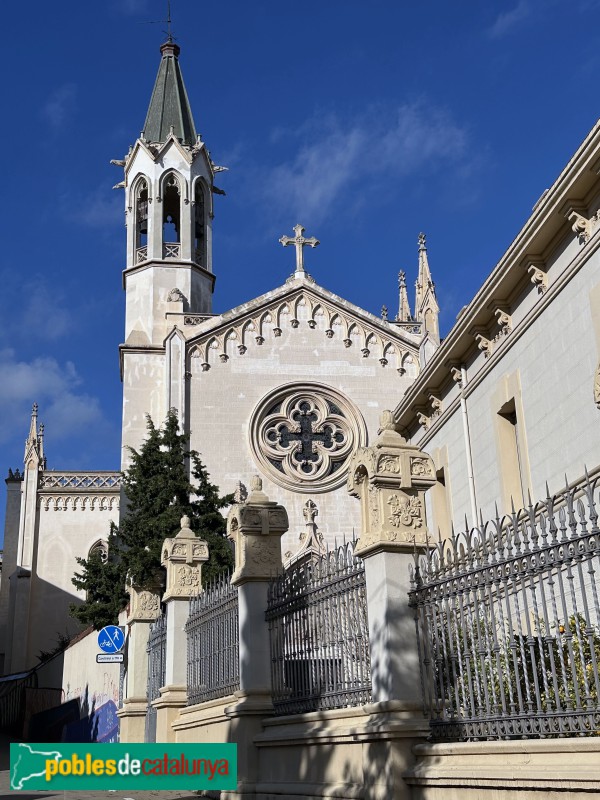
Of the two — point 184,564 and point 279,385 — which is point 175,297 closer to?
point 279,385

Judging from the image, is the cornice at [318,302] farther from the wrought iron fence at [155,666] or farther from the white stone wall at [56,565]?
the wrought iron fence at [155,666]

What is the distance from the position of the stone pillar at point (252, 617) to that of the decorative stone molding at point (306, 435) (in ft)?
57.0

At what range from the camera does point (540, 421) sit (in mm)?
13859

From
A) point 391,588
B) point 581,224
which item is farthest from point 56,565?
point 391,588

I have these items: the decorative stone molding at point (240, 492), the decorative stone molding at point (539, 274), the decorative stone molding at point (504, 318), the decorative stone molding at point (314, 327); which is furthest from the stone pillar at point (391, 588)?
the decorative stone molding at point (314, 327)

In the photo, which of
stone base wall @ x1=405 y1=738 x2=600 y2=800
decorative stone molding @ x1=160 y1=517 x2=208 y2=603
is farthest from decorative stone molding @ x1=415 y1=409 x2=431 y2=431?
stone base wall @ x1=405 y1=738 x2=600 y2=800

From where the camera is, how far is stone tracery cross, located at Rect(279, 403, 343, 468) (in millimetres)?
30219

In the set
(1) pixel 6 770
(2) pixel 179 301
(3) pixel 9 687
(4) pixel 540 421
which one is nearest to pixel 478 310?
(4) pixel 540 421

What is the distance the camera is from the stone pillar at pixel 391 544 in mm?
8016

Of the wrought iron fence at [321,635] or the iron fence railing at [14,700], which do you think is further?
the iron fence railing at [14,700]

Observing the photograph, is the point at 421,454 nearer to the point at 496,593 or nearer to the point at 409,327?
the point at 496,593

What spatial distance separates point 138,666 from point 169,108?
24.5m

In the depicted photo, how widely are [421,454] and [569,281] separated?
5.21 metres

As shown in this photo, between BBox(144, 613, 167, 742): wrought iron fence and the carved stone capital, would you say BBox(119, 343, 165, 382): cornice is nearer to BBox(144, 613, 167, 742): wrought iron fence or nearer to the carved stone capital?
BBox(144, 613, 167, 742): wrought iron fence
